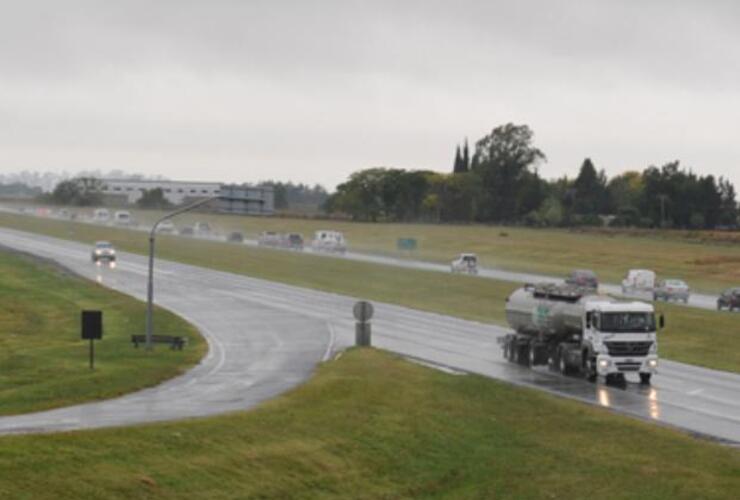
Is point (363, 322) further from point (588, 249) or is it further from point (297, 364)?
point (588, 249)

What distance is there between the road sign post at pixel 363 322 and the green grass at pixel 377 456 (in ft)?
53.8

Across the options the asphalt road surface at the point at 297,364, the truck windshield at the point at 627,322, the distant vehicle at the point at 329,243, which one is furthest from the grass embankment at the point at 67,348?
the distant vehicle at the point at 329,243

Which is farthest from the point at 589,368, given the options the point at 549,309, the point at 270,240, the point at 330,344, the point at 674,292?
the point at 270,240

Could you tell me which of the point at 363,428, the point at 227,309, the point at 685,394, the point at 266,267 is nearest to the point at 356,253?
the point at 266,267

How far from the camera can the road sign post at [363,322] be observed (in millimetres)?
56469

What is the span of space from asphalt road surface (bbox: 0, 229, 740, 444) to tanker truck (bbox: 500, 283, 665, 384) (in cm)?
78

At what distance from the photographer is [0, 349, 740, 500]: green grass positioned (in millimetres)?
26562

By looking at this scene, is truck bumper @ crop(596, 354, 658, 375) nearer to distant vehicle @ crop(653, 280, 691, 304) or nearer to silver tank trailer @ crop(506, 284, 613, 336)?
silver tank trailer @ crop(506, 284, 613, 336)

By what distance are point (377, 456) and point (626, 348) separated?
17847 mm

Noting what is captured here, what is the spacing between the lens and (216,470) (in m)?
28.1

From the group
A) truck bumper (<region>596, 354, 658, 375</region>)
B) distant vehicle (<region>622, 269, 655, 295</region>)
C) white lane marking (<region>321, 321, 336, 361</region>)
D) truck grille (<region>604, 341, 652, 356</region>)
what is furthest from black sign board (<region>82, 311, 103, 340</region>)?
distant vehicle (<region>622, 269, 655, 295</region>)

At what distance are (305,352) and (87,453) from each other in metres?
28.2

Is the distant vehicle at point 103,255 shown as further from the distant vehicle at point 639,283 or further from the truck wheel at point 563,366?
the truck wheel at point 563,366

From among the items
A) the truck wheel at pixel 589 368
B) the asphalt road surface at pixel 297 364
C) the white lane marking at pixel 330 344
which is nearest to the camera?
the asphalt road surface at pixel 297 364
